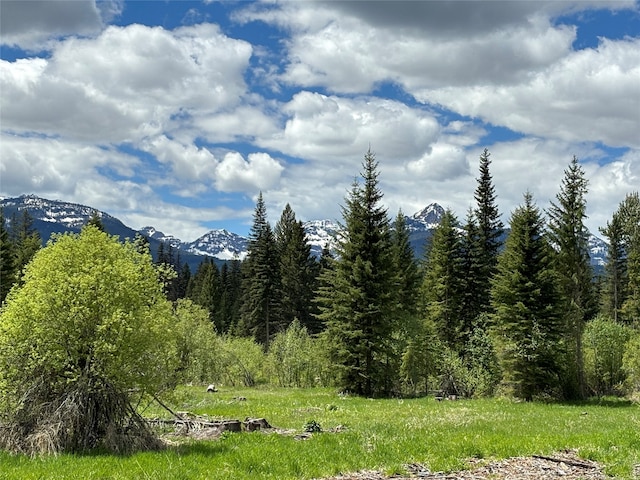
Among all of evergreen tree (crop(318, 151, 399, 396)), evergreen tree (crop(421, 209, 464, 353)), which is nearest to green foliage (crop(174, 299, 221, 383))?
evergreen tree (crop(318, 151, 399, 396))

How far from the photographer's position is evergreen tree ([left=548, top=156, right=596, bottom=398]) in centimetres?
3744

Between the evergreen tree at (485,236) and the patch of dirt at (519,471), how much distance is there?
3329cm

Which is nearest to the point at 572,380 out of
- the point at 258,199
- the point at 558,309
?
the point at 558,309

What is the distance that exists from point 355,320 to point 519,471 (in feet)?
79.8

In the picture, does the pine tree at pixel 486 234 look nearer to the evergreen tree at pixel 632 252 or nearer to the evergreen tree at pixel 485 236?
the evergreen tree at pixel 485 236

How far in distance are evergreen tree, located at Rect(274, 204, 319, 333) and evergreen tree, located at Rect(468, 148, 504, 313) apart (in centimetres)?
2759

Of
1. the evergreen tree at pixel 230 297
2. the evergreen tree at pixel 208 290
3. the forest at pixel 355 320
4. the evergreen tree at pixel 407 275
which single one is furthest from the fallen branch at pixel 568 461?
the evergreen tree at pixel 208 290

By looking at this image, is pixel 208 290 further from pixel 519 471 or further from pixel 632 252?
pixel 519 471

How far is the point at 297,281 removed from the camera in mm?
75312

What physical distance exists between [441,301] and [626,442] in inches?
1360

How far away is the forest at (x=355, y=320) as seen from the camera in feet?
53.3

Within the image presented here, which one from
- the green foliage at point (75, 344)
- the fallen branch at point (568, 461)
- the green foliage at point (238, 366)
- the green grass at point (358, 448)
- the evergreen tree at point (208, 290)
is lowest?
the green foliage at point (238, 366)

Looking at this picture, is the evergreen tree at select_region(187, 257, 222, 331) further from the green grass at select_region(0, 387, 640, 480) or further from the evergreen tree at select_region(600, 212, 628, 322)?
the green grass at select_region(0, 387, 640, 480)

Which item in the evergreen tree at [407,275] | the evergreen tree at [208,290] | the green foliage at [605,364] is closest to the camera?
the green foliage at [605,364]
